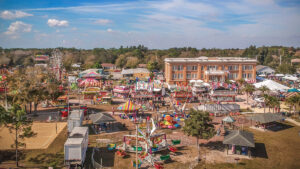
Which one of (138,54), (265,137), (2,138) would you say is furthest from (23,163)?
(138,54)

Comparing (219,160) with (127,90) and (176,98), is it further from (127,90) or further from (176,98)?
(127,90)

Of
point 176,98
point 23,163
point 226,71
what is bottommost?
point 23,163

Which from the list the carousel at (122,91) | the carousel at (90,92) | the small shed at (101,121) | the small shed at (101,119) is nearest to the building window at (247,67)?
the carousel at (122,91)

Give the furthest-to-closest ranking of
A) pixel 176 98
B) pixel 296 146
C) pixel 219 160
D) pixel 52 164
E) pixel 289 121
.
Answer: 1. pixel 176 98
2. pixel 289 121
3. pixel 296 146
4. pixel 219 160
5. pixel 52 164

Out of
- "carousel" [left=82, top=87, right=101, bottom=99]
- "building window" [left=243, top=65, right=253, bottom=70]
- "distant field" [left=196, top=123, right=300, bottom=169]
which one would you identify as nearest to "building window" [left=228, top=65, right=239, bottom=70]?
"building window" [left=243, top=65, right=253, bottom=70]

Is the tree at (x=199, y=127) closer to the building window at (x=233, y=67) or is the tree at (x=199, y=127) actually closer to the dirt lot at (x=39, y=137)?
the dirt lot at (x=39, y=137)

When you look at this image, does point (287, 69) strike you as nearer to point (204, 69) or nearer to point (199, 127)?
point (204, 69)

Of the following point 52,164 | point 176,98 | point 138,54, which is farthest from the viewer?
point 138,54
